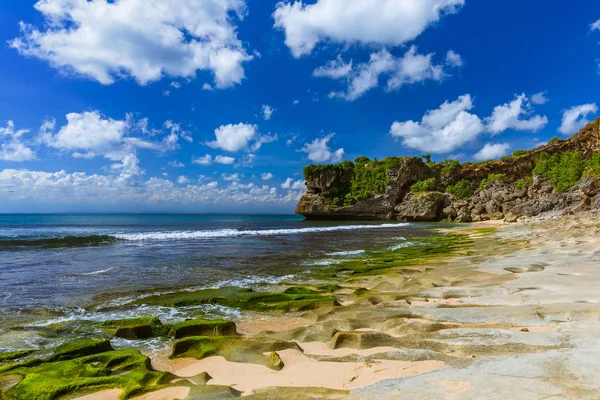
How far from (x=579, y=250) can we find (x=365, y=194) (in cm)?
7464

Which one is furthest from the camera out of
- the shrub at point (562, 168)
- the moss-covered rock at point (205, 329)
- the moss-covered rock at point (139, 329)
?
the shrub at point (562, 168)

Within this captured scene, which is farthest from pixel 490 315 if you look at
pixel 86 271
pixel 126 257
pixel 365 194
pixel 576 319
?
pixel 365 194

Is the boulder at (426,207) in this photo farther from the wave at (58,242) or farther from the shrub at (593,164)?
the wave at (58,242)

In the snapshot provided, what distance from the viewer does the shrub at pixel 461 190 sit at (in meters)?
87.5

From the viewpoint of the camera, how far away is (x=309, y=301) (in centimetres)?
840

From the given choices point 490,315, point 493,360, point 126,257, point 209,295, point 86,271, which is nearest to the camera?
point 493,360

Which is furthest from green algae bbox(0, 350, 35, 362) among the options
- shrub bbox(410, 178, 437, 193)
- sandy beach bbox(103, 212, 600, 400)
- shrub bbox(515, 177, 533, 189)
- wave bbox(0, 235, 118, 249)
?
shrub bbox(515, 177, 533, 189)

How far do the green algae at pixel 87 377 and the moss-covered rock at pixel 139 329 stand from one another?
125 cm

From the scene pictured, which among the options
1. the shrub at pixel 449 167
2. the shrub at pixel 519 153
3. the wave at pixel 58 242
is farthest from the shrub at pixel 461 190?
the wave at pixel 58 242

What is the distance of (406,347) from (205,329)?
374 centimetres

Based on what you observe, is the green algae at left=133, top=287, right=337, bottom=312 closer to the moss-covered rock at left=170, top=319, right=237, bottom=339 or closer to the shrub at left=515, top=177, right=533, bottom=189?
the moss-covered rock at left=170, top=319, right=237, bottom=339

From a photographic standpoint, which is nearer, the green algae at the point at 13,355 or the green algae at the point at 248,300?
the green algae at the point at 13,355

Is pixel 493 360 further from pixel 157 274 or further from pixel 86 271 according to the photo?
pixel 86 271

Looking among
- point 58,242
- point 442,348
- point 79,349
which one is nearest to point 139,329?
point 79,349
